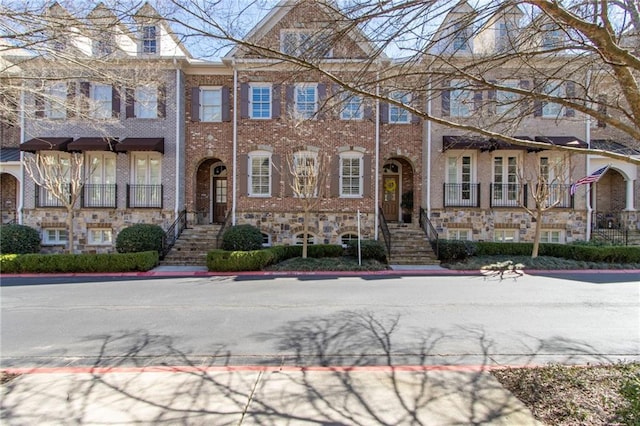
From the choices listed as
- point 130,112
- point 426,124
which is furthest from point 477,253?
point 130,112

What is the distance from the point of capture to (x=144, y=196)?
15.4 m

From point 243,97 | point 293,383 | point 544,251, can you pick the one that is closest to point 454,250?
point 544,251

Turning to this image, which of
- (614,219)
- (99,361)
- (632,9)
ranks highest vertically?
(632,9)

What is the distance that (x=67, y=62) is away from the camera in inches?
215

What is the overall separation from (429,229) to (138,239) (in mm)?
11850

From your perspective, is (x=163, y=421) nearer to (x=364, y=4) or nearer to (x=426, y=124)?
(x=364, y=4)

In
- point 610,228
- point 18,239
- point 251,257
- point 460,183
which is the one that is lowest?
point 251,257

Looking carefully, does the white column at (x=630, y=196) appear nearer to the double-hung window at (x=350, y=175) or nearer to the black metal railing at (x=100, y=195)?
the double-hung window at (x=350, y=175)

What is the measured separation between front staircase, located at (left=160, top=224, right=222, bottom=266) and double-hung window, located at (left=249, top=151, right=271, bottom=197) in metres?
2.45

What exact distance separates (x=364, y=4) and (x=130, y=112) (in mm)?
14539

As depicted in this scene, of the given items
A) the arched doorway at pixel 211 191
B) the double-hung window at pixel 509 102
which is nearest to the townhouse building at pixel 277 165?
the arched doorway at pixel 211 191

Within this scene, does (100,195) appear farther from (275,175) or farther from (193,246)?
(275,175)

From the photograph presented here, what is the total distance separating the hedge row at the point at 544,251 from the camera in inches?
517

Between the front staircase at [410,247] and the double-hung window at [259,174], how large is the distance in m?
5.95
